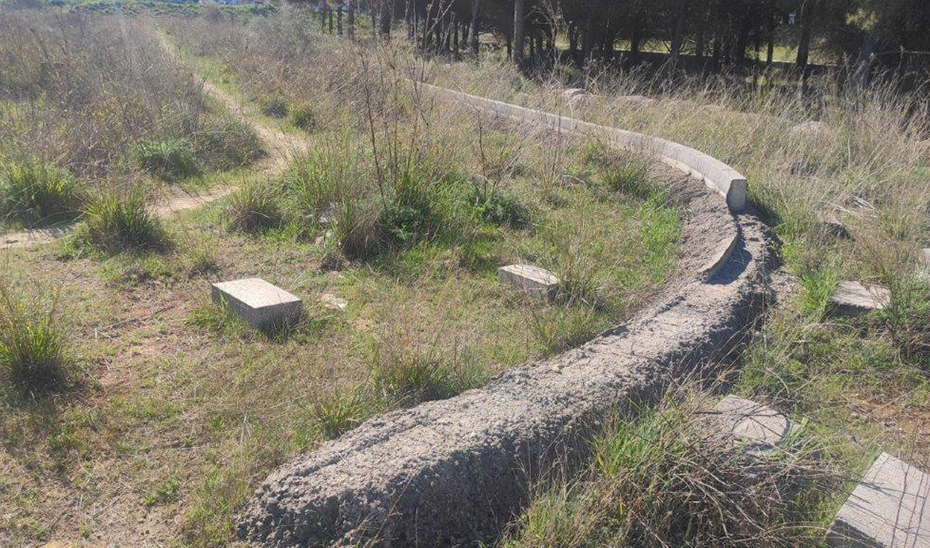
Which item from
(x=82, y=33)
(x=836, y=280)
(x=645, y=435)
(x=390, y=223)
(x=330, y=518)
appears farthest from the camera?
(x=82, y=33)

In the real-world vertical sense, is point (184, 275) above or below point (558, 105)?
below

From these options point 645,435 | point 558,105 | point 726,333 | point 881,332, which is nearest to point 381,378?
point 645,435

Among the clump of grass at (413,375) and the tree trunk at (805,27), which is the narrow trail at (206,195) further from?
the tree trunk at (805,27)

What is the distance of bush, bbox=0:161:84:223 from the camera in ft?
22.2

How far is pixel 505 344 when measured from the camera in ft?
15.2

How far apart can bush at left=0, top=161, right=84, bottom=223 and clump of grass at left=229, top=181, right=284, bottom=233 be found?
1.46 m

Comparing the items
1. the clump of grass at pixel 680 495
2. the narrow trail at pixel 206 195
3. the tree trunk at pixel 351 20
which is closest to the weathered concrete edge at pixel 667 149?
the tree trunk at pixel 351 20

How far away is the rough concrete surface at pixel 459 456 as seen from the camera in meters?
2.90

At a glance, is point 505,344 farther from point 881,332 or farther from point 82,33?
point 82,33

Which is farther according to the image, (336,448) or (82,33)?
(82,33)

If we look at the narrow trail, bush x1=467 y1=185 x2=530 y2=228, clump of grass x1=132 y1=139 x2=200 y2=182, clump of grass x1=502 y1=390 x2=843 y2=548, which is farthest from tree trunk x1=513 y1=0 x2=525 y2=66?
clump of grass x1=502 y1=390 x2=843 y2=548

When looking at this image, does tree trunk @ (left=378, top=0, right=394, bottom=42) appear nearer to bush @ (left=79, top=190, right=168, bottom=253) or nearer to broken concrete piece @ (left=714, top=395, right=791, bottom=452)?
bush @ (left=79, top=190, right=168, bottom=253)

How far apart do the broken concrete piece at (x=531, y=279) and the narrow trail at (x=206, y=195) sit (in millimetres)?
2865

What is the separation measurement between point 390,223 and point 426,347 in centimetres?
236
